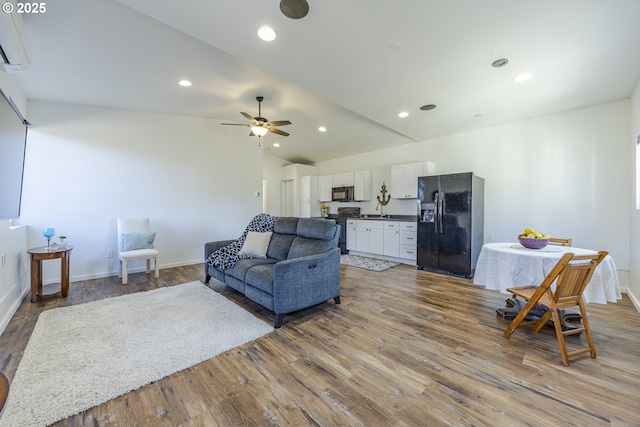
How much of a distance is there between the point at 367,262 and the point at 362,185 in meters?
2.07

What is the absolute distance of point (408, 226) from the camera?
523 centimetres

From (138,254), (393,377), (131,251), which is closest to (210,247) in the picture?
(138,254)

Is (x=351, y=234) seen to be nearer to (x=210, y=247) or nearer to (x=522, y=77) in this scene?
(x=210, y=247)

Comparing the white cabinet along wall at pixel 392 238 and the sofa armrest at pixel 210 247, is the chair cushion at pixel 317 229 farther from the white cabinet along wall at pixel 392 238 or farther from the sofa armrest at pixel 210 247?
the white cabinet along wall at pixel 392 238

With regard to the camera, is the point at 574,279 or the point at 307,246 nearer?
the point at 574,279

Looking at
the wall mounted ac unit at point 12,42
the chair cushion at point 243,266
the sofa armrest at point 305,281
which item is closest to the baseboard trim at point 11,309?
the chair cushion at point 243,266

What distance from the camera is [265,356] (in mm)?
2045

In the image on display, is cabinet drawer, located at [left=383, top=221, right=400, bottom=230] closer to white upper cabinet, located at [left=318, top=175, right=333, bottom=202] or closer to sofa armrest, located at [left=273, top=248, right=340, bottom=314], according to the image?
white upper cabinet, located at [left=318, top=175, right=333, bottom=202]

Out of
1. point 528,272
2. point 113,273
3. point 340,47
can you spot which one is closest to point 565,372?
point 528,272

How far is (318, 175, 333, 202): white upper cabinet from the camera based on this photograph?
736cm

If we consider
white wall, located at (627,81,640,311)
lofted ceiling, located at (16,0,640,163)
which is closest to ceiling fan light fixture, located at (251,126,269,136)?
lofted ceiling, located at (16,0,640,163)

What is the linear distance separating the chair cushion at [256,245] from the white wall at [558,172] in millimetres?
3871

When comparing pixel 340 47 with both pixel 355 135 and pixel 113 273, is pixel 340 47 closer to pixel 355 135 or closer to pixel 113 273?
pixel 355 135

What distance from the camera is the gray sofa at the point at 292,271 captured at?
8.31ft
